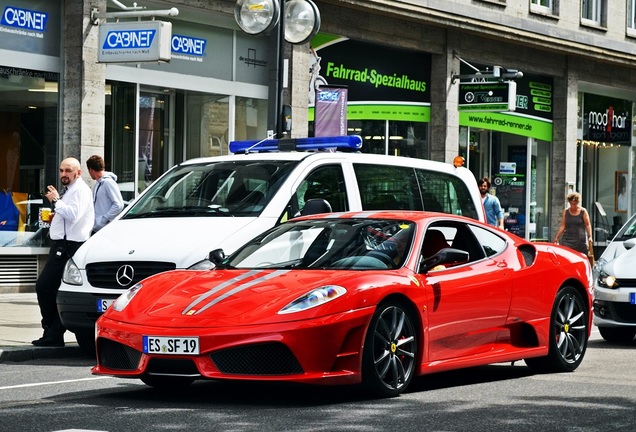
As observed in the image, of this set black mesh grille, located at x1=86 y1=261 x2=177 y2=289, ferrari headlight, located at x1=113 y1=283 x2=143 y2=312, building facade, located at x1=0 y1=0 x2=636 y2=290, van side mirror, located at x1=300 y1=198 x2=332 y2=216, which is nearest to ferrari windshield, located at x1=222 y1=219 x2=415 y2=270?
ferrari headlight, located at x1=113 y1=283 x2=143 y2=312

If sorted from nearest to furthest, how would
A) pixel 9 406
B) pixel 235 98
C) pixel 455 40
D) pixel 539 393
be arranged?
pixel 9 406 → pixel 539 393 → pixel 235 98 → pixel 455 40

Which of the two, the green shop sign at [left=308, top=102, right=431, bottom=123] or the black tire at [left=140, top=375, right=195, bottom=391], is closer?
the black tire at [left=140, top=375, right=195, bottom=391]

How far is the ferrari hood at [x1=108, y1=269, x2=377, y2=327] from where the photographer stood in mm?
8352

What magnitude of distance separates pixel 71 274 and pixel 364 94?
1481 centimetres

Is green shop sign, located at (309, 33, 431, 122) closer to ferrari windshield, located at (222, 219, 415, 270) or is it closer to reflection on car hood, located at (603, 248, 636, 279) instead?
reflection on car hood, located at (603, 248, 636, 279)

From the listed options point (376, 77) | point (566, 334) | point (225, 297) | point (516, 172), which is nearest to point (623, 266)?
point (566, 334)

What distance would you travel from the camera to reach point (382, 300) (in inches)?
342

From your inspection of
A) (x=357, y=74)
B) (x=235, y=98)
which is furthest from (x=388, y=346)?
(x=357, y=74)

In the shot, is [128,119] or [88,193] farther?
[128,119]

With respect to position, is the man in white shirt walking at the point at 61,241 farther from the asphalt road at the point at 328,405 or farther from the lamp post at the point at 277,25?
the lamp post at the point at 277,25

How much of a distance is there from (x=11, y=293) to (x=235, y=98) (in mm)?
5610

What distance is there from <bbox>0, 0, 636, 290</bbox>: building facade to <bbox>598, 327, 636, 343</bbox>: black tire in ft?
16.5

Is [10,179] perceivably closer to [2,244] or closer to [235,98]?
[2,244]

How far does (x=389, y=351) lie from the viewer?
344 inches
